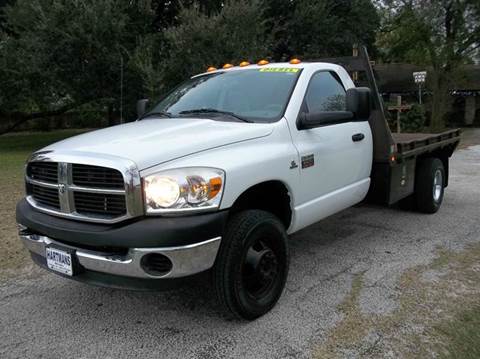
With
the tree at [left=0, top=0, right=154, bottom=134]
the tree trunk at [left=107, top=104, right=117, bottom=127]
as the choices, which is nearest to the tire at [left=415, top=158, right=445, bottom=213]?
the tree at [left=0, top=0, right=154, bottom=134]

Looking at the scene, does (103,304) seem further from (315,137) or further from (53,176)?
(315,137)

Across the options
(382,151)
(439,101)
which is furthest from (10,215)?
(439,101)

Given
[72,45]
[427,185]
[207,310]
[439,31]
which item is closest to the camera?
[207,310]

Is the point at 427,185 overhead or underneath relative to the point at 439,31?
underneath

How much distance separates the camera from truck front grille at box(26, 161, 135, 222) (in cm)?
295

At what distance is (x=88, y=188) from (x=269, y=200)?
1.42 metres

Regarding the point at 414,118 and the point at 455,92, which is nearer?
the point at 414,118

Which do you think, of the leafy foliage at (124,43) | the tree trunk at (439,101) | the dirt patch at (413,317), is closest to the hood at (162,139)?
the dirt patch at (413,317)

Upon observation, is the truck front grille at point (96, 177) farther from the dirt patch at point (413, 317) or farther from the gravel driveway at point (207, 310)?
the dirt patch at point (413, 317)

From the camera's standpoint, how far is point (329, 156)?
421cm

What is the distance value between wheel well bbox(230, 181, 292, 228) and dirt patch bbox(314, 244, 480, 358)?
0.85m

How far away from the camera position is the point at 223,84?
175 inches

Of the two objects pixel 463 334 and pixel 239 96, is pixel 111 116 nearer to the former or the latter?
pixel 239 96

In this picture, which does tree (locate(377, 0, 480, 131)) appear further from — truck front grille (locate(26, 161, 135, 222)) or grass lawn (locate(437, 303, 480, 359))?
truck front grille (locate(26, 161, 135, 222))
